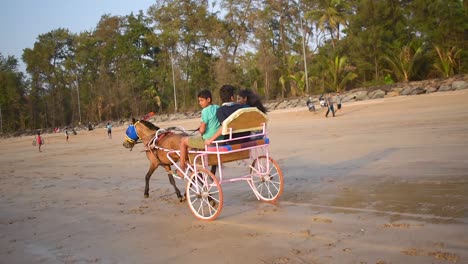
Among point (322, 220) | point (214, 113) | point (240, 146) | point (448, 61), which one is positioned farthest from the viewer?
point (448, 61)

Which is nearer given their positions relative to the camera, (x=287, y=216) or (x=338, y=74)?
(x=287, y=216)

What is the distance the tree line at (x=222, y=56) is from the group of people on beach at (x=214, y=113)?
25.9 m

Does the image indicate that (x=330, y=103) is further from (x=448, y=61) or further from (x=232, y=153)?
(x=232, y=153)

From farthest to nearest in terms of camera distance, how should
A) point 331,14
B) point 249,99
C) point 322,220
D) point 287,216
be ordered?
point 331,14 < point 249,99 < point 287,216 < point 322,220

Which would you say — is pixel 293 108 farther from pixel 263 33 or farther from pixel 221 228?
pixel 221 228

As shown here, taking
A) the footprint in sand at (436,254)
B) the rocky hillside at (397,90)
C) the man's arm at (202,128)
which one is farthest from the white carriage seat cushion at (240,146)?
the rocky hillside at (397,90)

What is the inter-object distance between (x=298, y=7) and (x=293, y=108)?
1714 centimetres

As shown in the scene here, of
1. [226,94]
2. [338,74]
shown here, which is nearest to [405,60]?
[338,74]

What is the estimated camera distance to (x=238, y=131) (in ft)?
20.1

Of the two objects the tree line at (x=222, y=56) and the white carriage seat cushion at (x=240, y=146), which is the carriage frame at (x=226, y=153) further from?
the tree line at (x=222, y=56)

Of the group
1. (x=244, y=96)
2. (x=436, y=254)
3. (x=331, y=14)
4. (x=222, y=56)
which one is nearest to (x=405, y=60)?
(x=331, y=14)

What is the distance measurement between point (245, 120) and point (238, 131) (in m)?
0.19

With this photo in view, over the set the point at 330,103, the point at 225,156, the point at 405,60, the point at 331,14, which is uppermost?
the point at 331,14

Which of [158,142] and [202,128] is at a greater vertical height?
[202,128]
